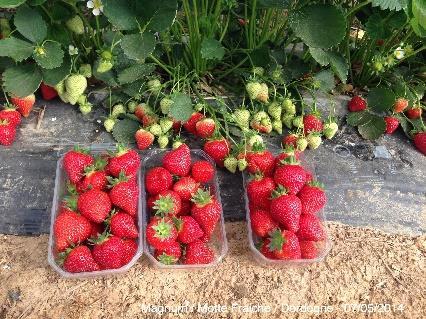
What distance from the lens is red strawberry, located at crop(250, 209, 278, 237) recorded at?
153 cm

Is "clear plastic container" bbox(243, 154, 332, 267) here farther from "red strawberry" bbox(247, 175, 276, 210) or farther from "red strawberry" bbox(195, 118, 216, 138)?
"red strawberry" bbox(195, 118, 216, 138)

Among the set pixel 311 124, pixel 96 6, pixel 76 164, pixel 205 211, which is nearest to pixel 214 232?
pixel 205 211

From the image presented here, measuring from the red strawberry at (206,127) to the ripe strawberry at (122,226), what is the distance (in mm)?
440

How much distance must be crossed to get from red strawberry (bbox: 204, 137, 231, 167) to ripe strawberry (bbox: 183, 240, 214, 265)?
35cm

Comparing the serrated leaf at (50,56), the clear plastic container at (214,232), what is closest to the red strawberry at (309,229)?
the clear plastic container at (214,232)

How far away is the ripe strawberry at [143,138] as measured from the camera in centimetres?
180

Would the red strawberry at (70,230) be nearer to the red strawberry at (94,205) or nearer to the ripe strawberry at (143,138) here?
the red strawberry at (94,205)

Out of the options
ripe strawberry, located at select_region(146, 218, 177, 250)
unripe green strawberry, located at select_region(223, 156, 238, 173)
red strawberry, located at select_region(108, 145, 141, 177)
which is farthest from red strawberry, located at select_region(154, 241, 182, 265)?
unripe green strawberry, located at select_region(223, 156, 238, 173)

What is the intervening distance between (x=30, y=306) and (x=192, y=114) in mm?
789

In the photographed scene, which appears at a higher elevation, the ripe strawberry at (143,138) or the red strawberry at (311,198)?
the red strawberry at (311,198)

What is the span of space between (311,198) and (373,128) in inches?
22.5

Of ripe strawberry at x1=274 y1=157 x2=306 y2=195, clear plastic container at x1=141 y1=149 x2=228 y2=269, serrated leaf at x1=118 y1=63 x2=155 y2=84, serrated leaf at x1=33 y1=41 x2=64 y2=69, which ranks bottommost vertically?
clear plastic container at x1=141 y1=149 x2=228 y2=269

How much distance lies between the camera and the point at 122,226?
1.48 meters

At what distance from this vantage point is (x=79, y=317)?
4.71 ft
